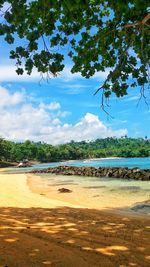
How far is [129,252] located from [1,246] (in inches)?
80.5

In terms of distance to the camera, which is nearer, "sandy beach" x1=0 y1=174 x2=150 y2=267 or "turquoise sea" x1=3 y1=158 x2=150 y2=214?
"sandy beach" x1=0 y1=174 x2=150 y2=267

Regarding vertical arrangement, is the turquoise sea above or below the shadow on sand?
below

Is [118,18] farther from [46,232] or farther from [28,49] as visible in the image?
[46,232]

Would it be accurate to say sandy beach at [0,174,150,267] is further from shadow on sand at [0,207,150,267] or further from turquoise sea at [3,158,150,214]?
turquoise sea at [3,158,150,214]

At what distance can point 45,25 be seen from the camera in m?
10.2

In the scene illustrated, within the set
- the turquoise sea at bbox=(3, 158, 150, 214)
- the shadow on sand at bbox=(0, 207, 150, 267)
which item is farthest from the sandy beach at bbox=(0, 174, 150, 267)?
the turquoise sea at bbox=(3, 158, 150, 214)

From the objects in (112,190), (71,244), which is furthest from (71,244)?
(112,190)

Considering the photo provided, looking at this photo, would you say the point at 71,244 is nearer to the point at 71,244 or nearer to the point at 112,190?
the point at 71,244

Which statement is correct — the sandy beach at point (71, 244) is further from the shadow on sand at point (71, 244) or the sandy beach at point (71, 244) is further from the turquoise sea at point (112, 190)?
the turquoise sea at point (112, 190)

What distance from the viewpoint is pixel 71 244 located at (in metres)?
5.99

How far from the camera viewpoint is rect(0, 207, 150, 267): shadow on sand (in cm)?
500

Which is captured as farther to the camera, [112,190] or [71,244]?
[112,190]

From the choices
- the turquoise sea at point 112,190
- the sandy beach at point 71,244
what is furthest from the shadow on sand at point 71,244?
the turquoise sea at point 112,190

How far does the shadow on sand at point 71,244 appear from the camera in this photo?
16.4 ft
